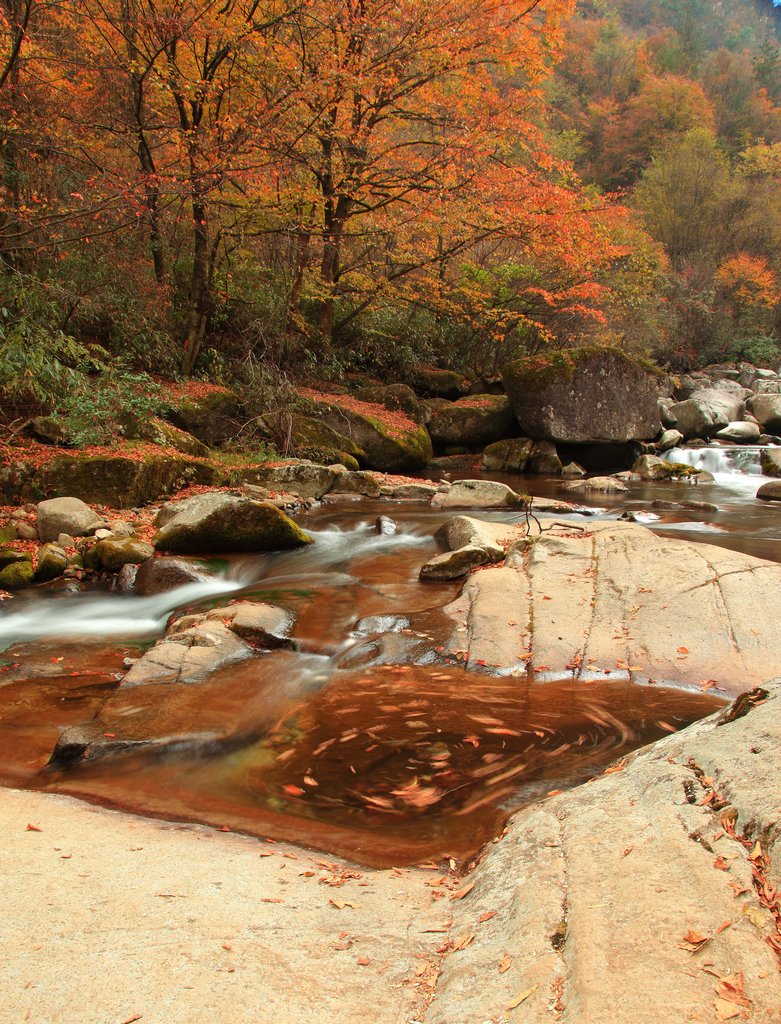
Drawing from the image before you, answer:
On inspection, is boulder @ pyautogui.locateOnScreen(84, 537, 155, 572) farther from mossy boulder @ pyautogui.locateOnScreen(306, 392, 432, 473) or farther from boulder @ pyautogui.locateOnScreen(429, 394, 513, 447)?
boulder @ pyautogui.locateOnScreen(429, 394, 513, 447)

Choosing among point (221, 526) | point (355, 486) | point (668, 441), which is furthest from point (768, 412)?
point (221, 526)

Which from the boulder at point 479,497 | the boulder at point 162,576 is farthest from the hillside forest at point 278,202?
the boulder at point 479,497

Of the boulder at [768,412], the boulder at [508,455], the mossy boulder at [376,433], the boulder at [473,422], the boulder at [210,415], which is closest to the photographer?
the boulder at [210,415]

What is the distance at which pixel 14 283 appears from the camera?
359 inches

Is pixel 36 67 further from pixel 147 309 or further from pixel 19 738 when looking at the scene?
pixel 19 738

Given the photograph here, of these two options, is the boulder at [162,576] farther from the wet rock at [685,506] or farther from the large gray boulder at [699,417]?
the large gray boulder at [699,417]

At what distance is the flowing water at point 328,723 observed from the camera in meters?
3.20

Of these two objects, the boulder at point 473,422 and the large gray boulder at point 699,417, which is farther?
the large gray boulder at point 699,417

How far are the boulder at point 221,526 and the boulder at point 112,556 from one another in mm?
427

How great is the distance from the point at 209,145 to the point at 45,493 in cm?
577

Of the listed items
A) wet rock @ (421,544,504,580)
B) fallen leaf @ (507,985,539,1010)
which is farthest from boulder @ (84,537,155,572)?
fallen leaf @ (507,985,539,1010)

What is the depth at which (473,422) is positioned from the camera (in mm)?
17375

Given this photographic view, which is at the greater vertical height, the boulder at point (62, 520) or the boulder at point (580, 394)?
the boulder at point (580, 394)

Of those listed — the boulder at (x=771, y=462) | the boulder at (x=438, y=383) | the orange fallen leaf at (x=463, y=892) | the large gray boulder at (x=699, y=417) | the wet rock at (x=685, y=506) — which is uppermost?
the boulder at (x=438, y=383)
